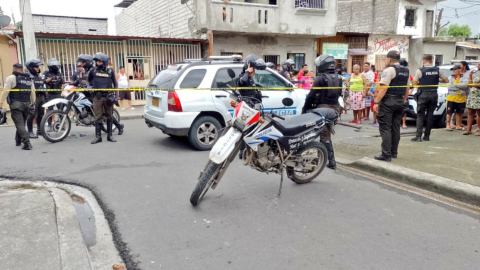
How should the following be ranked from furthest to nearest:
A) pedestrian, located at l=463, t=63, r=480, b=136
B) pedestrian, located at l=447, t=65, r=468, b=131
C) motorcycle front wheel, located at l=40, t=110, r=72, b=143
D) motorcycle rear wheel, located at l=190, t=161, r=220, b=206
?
pedestrian, located at l=447, t=65, r=468, b=131 < pedestrian, located at l=463, t=63, r=480, b=136 < motorcycle front wheel, located at l=40, t=110, r=72, b=143 < motorcycle rear wheel, located at l=190, t=161, r=220, b=206

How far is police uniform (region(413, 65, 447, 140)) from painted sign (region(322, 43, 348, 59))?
12908 millimetres

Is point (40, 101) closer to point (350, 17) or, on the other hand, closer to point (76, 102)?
Result: point (76, 102)

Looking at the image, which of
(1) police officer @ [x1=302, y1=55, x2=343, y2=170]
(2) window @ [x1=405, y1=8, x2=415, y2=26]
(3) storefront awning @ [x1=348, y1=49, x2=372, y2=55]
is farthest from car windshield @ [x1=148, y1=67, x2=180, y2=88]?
(2) window @ [x1=405, y1=8, x2=415, y2=26]

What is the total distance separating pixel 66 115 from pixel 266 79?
14.1 ft

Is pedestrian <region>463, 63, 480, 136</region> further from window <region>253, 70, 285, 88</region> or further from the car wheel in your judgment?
the car wheel

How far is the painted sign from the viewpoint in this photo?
20.3 m

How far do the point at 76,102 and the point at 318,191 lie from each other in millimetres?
5812

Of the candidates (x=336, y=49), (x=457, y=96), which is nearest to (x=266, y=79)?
(x=457, y=96)

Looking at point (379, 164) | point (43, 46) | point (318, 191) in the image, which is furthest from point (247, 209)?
point (43, 46)

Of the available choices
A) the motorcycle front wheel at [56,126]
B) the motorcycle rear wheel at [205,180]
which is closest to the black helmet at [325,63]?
the motorcycle rear wheel at [205,180]

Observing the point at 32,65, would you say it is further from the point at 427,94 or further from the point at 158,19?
the point at 158,19

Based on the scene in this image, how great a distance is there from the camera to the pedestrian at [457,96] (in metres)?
8.59

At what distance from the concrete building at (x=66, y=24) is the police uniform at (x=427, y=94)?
22.1 meters

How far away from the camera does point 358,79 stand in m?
10.5
